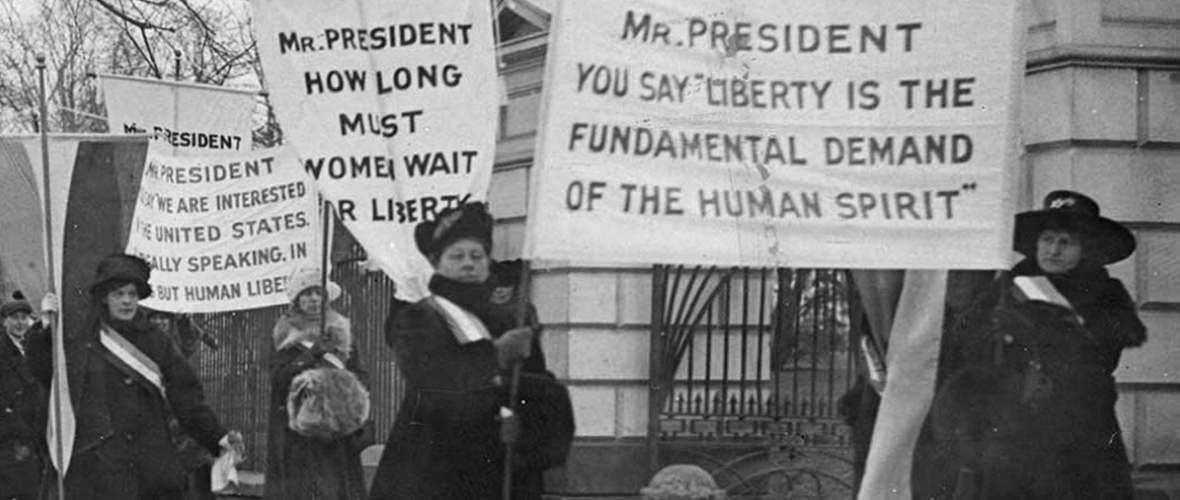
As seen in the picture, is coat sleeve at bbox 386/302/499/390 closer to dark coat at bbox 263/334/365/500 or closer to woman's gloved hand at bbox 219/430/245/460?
woman's gloved hand at bbox 219/430/245/460

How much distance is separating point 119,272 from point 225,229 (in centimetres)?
335

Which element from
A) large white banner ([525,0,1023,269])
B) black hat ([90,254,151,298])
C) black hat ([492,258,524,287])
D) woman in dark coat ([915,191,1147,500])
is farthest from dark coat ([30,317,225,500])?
large white banner ([525,0,1023,269])

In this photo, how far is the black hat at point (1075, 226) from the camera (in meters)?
8.54

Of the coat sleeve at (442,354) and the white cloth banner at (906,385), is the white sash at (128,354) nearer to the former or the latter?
the coat sleeve at (442,354)

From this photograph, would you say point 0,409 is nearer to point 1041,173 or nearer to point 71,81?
point 1041,173

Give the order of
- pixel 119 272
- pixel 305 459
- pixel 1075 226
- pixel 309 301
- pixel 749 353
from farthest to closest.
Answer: pixel 749 353 → pixel 309 301 → pixel 305 459 → pixel 119 272 → pixel 1075 226

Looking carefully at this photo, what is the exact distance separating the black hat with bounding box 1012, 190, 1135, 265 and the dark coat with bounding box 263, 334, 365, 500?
4.03m

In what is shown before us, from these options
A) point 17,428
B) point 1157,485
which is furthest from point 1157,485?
point 17,428

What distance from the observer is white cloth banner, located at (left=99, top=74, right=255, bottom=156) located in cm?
1552

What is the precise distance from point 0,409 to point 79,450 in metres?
4.01

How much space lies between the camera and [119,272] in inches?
413

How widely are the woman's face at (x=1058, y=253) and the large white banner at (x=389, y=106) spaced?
2041 mm

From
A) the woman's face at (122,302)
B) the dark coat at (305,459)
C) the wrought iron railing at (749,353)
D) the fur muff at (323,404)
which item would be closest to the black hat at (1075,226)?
the fur muff at (323,404)

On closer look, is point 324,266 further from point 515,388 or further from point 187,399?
point 515,388
